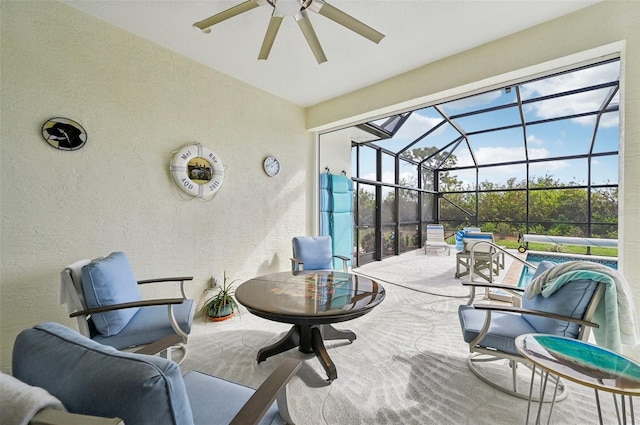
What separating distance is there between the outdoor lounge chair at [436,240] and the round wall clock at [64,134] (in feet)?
22.5

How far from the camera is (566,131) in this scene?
5.32 meters

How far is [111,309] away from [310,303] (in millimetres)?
1267

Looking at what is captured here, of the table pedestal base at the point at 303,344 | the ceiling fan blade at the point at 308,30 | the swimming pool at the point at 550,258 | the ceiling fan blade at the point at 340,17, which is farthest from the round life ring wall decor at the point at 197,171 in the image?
the swimming pool at the point at 550,258

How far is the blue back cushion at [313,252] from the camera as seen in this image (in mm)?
3442

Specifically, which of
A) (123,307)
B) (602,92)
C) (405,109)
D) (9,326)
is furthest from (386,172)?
(9,326)

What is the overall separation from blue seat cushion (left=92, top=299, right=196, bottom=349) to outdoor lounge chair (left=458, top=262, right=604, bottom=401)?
1.99 metres

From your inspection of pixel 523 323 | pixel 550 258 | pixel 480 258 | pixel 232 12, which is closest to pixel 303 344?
pixel 523 323

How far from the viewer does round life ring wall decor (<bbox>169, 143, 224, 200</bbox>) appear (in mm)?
2740

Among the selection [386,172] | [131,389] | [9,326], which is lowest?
[9,326]

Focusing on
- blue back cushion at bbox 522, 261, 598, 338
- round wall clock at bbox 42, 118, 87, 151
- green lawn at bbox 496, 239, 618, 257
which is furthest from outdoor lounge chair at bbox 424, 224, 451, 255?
round wall clock at bbox 42, 118, 87, 151

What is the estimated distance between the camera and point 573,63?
2301 millimetres

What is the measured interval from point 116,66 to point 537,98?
19.8ft

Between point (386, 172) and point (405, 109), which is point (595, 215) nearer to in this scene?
point (386, 172)

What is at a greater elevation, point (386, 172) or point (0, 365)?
point (386, 172)
